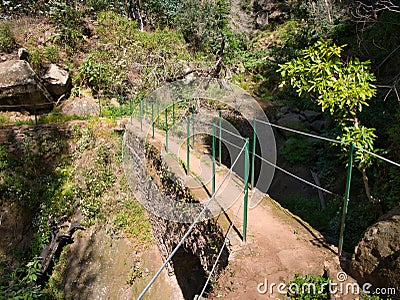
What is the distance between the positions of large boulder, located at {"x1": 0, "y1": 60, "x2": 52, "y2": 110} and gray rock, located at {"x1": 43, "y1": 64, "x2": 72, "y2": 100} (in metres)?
0.67

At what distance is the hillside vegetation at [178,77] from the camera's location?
3.82 meters

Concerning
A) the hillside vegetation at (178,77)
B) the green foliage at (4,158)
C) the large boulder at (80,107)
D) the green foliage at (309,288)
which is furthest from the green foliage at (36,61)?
the green foliage at (309,288)

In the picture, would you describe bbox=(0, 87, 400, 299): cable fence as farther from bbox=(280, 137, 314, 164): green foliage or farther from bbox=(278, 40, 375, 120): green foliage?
bbox=(278, 40, 375, 120): green foliage

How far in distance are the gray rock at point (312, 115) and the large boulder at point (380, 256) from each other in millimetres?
6590

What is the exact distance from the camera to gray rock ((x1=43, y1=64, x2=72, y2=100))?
1128 centimetres

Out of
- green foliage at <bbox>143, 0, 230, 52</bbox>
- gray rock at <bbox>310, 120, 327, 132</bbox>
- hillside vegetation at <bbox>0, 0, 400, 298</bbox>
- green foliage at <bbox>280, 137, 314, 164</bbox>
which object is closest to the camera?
hillside vegetation at <bbox>0, 0, 400, 298</bbox>

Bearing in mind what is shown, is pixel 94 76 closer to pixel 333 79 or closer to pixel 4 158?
pixel 4 158

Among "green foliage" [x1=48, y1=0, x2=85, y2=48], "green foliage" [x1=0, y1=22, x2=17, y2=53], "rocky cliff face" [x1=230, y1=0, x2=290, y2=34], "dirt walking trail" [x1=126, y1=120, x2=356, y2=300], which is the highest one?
"rocky cliff face" [x1=230, y1=0, x2=290, y2=34]

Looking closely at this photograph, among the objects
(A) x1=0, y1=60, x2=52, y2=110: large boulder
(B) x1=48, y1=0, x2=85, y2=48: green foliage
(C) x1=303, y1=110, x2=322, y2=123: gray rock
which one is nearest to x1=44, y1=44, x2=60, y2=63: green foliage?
(B) x1=48, y1=0, x2=85, y2=48: green foliage

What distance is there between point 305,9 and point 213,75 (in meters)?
8.35

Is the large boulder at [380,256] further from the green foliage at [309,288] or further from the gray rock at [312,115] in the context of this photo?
the gray rock at [312,115]

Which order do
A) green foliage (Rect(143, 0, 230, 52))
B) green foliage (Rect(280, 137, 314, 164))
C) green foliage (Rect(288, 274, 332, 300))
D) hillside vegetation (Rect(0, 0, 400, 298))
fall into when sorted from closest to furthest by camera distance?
green foliage (Rect(288, 274, 332, 300)), hillside vegetation (Rect(0, 0, 400, 298)), green foliage (Rect(280, 137, 314, 164)), green foliage (Rect(143, 0, 230, 52))

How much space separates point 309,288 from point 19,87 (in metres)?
10.7

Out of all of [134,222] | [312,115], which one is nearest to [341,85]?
[134,222]
